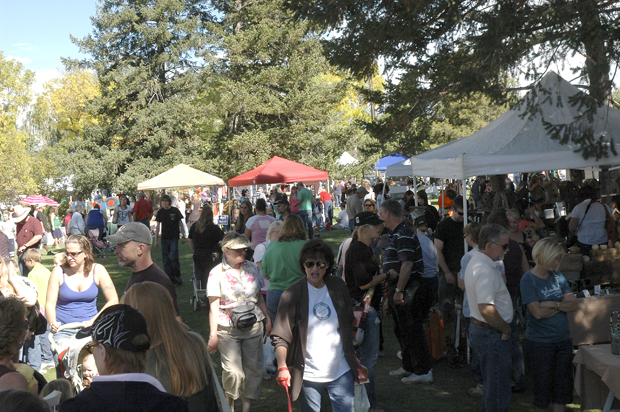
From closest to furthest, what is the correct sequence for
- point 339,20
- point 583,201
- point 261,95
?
point 583,201
point 339,20
point 261,95

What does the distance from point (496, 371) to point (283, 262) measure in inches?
90.3

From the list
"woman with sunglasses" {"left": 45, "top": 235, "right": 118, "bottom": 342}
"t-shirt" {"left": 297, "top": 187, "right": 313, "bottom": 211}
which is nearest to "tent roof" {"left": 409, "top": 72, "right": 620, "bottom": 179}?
"woman with sunglasses" {"left": 45, "top": 235, "right": 118, "bottom": 342}

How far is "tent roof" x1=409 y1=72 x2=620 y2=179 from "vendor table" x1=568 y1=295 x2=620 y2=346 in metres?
2.30

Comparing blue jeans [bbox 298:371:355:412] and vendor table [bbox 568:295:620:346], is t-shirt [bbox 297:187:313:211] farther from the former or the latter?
blue jeans [bbox 298:371:355:412]

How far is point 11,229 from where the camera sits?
13.6 metres

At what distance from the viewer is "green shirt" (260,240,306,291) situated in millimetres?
5570

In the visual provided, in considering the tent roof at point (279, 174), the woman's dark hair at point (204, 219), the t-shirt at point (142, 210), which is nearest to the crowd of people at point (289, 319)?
the woman's dark hair at point (204, 219)

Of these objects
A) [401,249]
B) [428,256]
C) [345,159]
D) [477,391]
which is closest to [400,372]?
[477,391]

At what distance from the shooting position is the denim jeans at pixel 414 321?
5.52 m

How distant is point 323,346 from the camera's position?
365 cm

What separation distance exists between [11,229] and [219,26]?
21.4 meters

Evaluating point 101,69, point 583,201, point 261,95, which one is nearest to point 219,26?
point 261,95

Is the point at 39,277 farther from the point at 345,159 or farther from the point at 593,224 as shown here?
the point at 345,159

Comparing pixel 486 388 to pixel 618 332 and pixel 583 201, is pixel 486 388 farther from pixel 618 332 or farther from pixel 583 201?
pixel 583 201
